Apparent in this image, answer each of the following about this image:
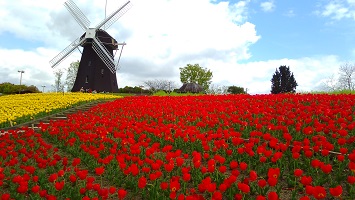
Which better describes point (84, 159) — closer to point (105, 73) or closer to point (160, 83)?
point (105, 73)

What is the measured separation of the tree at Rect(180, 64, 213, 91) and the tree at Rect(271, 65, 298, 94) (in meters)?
17.7

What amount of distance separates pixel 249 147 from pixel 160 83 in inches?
2624

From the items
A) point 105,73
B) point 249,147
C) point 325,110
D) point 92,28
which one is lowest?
point 249,147

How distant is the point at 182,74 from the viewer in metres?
72.6

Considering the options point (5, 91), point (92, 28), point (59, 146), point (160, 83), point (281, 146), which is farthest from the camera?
point (160, 83)

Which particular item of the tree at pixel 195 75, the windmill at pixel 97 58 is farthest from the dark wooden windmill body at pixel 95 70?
the tree at pixel 195 75

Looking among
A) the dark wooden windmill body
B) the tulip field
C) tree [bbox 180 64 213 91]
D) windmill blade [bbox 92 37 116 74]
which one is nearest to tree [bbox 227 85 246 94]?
tree [bbox 180 64 213 91]

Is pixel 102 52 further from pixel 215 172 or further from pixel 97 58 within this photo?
pixel 215 172

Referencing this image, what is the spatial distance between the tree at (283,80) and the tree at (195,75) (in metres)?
17.7

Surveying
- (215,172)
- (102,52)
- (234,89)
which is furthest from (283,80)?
(215,172)

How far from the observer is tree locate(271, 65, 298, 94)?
58.5m

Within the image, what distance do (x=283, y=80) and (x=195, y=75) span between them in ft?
68.2

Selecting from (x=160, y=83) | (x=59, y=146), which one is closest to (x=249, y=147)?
(x=59, y=146)

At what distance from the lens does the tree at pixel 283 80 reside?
5854 cm
